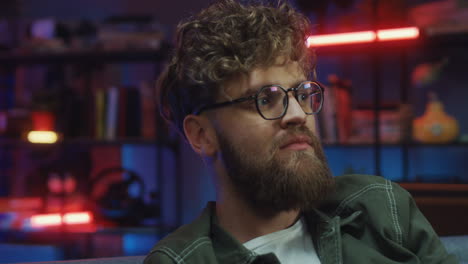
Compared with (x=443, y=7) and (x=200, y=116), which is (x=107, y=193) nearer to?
(x=200, y=116)

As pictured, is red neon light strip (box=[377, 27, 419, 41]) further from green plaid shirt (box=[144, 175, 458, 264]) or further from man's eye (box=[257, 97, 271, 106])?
man's eye (box=[257, 97, 271, 106])

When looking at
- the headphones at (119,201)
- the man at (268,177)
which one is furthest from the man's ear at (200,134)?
the headphones at (119,201)

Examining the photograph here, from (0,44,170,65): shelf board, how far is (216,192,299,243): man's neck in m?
1.64

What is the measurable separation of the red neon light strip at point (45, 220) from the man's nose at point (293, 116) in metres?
1.91

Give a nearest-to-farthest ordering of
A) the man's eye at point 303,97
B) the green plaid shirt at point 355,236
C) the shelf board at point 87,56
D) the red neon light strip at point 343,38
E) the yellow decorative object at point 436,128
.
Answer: the green plaid shirt at point 355,236, the man's eye at point 303,97, the yellow decorative object at point 436,128, the red neon light strip at point 343,38, the shelf board at point 87,56

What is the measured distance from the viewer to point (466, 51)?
9.17 ft

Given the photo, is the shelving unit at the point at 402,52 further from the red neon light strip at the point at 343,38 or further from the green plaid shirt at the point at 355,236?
the green plaid shirt at the point at 355,236

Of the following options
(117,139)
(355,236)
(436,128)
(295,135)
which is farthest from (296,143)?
(117,139)

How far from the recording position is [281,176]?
40.5 inches

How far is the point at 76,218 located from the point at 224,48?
1.80 metres

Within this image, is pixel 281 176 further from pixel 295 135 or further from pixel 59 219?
pixel 59 219

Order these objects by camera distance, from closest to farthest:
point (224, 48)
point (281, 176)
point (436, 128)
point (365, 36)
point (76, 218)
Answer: point (281, 176) → point (224, 48) → point (436, 128) → point (365, 36) → point (76, 218)

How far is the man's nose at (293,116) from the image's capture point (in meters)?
1.05

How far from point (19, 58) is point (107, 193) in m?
0.87
